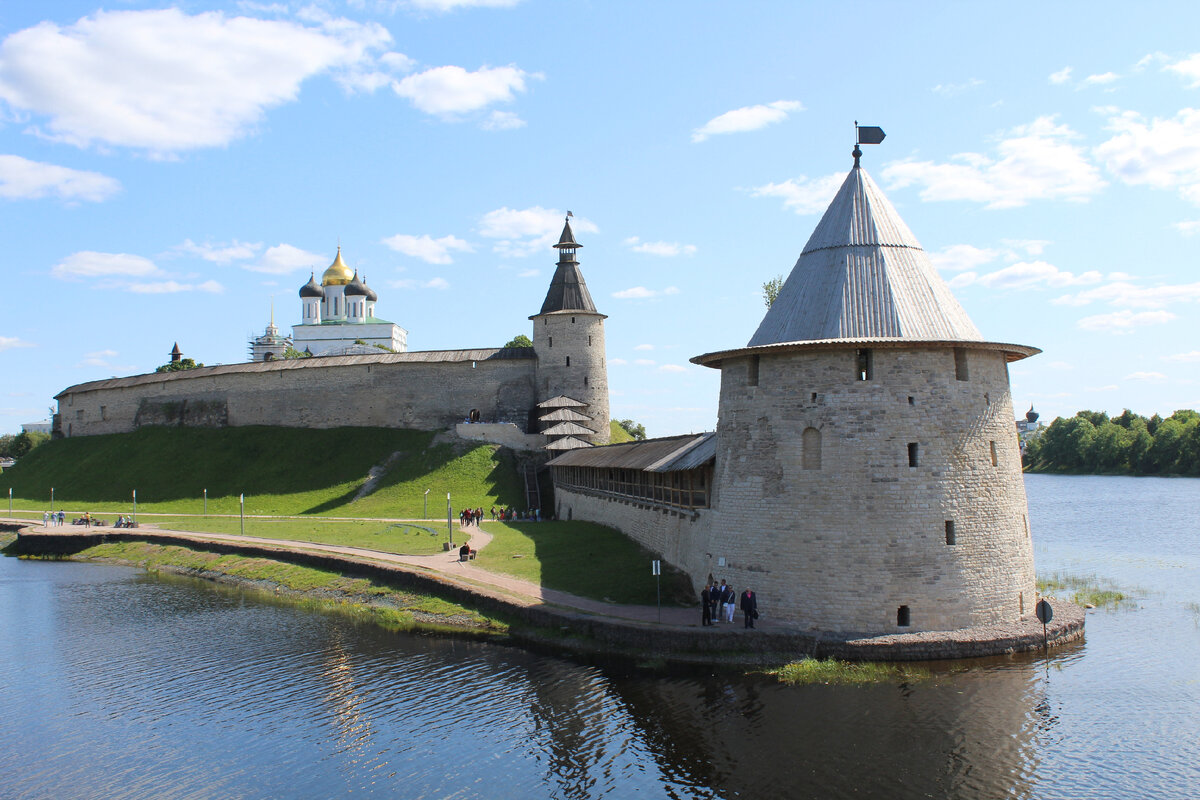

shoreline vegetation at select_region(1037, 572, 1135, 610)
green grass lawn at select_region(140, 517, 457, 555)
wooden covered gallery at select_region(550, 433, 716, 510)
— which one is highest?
wooden covered gallery at select_region(550, 433, 716, 510)

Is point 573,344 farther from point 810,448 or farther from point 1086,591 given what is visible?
point 810,448

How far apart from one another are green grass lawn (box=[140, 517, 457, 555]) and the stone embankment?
15.7ft

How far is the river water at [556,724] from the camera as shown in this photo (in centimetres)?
1254

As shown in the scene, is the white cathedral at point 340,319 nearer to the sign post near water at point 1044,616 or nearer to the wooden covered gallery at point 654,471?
the wooden covered gallery at point 654,471

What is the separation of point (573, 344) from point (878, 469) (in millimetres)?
32525

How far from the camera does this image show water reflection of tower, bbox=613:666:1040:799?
39.7ft

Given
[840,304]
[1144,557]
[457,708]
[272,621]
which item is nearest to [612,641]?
[457,708]

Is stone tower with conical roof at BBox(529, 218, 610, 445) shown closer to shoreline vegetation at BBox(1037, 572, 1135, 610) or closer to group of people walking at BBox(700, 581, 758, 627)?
shoreline vegetation at BBox(1037, 572, 1135, 610)

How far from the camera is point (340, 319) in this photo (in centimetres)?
9225

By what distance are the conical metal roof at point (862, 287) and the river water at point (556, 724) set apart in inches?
278

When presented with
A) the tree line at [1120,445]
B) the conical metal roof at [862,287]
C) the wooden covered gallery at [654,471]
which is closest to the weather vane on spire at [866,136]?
the conical metal roof at [862,287]

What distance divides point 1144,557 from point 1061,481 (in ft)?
186

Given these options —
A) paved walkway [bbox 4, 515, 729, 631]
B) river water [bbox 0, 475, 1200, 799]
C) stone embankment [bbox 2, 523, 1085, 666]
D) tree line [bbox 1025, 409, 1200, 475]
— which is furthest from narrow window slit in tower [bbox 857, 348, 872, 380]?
tree line [bbox 1025, 409, 1200, 475]

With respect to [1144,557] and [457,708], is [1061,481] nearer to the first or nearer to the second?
[1144,557]
